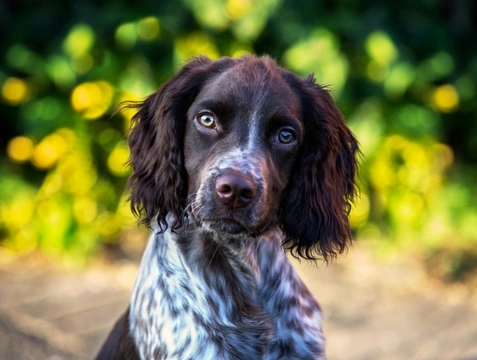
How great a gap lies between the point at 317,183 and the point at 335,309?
2405mm

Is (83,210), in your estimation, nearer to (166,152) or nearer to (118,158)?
(118,158)

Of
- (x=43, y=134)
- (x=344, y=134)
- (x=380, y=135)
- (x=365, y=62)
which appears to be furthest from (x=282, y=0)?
(x=344, y=134)

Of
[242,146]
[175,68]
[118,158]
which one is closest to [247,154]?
[242,146]

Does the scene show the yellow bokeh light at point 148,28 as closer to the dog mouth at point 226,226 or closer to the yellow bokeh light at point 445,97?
the yellow bokeh light at point 445,97

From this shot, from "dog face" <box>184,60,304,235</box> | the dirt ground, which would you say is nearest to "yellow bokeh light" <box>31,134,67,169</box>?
the dirt ground

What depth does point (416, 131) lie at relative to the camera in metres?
5.48

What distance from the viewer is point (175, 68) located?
509cm

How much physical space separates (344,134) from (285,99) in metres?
0.35

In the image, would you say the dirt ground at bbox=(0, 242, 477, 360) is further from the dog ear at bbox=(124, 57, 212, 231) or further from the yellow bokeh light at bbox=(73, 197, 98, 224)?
the dog ear at bbox=(124, 57, 212, 231)

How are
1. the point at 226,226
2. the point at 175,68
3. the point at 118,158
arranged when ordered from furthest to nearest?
1. the point at 118,158
2. the point at 175,68
3. the point at 226,226

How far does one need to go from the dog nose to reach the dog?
0.04 m

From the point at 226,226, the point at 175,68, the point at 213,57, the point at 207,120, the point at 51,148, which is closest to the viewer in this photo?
the point at 226,226

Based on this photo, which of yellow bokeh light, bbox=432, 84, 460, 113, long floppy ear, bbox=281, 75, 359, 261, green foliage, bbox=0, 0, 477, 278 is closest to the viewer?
long floppy ear, bbox=281, 75, 359, 261

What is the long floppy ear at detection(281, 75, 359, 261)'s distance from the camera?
109 inches
